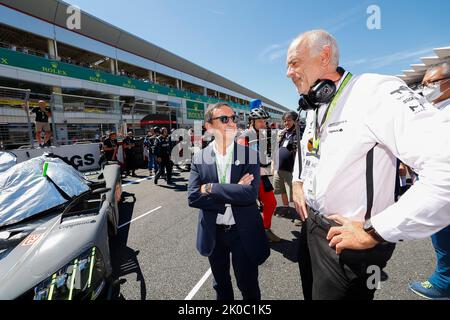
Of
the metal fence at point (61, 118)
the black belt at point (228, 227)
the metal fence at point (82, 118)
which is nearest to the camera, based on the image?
the black belt at point (228, 227)

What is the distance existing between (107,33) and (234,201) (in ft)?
94.4

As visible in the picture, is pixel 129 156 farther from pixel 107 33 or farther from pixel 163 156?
pixel 107 33

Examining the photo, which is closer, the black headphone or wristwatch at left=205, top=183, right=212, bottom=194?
the black headphone

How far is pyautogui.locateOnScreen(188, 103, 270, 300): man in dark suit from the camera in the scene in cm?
171

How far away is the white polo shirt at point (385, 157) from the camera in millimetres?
778

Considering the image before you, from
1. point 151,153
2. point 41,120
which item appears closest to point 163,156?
point 151,153

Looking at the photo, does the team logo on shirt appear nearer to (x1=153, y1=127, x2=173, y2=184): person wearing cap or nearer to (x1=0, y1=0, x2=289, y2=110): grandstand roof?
(x1=153, y1=127, x2=173, y2=184): person wearing cap

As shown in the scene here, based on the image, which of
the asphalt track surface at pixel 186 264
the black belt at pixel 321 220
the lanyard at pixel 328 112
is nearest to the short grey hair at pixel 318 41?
the lanyard at pixel 328 112

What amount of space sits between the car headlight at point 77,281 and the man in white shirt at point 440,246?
9.32ft

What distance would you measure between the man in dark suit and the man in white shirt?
1.71 meters

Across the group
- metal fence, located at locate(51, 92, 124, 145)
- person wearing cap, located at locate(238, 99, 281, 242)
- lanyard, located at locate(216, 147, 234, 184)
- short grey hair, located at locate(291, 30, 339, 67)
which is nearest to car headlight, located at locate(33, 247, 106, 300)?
lanyard, located at locate(216, 147, 234, 184)

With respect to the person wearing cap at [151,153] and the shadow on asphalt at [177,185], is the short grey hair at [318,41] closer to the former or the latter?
the shadow on asphalt at [177,185]

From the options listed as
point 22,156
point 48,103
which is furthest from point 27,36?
point 22,156

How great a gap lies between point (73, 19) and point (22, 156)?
2178cm
